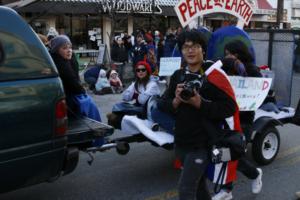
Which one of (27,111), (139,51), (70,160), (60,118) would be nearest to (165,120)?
(70,160)

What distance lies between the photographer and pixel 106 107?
10.5m

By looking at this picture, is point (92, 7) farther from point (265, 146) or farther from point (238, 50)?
point (238, 50)

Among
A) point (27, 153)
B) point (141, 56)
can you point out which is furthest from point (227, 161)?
point (141, 56)

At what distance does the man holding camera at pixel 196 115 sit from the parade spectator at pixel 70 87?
72.0 inches

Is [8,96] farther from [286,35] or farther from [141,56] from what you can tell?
[141,56]

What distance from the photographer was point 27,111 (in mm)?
3412

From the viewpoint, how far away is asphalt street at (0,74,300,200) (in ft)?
15.5

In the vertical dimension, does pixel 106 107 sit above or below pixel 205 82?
below

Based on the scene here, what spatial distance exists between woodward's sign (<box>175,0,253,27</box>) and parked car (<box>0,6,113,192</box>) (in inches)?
157

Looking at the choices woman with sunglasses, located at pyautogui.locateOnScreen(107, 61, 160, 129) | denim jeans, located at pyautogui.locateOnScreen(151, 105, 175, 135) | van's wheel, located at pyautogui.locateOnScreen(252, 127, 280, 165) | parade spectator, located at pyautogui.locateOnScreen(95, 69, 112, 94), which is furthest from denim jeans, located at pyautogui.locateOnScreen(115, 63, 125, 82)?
denim jeans, located at pyautogui.locateOnScreen(151, 105, 175, 135)

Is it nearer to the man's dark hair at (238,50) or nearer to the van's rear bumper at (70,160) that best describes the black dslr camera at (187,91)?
the van's rear bumper at (70,160)

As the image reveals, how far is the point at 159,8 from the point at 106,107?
1832 centimetres

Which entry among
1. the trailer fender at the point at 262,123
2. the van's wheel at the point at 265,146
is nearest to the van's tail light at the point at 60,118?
the trailer fender at the point at 262,123

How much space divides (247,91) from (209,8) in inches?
117
